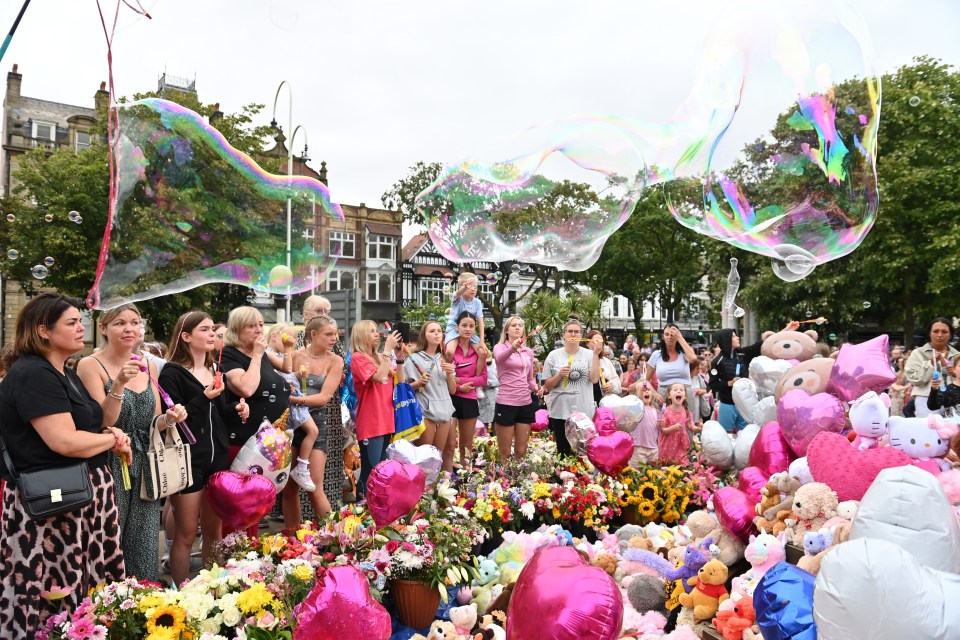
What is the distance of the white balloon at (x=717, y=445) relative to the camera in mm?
6258

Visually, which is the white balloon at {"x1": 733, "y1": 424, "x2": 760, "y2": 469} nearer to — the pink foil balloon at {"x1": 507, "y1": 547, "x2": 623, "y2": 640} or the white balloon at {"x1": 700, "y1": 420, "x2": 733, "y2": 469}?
the white balloon at {"x1": 700, "y1": 420, "x2": 733, "y2": 469}

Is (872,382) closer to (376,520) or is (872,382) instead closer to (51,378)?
(376,520)

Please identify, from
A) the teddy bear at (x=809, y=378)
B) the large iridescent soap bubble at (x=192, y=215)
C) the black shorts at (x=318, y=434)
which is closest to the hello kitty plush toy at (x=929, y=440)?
the teddy bear at (x=809, y=378)

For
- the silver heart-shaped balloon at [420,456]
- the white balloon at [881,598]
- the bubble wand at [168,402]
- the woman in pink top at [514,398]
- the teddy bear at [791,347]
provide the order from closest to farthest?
the white balloon at [881,598] → the bubble wand at [168,402] → the silver heart-shaped balloon at [420,456] → the woman in pink top at [514,398] → the teddy bear at [791,347]

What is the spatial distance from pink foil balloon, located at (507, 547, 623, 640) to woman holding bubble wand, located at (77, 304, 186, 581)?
219cm

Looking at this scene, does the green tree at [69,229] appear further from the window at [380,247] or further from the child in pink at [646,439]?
the window at [380,247]

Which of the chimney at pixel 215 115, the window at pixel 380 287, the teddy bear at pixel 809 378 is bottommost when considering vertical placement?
the teddy bear at pixel 809 378

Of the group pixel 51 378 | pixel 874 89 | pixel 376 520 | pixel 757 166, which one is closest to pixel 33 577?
pixel 51 378

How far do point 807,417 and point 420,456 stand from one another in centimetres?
258

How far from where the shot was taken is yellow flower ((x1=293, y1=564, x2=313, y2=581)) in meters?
3.19

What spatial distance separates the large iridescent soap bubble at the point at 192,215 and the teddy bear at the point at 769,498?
158 inches

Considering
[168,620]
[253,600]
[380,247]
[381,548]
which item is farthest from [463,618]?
[380,247]

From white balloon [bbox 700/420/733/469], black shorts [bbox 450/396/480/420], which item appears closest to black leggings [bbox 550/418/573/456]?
black shorts [bbox 450/396/480/420]

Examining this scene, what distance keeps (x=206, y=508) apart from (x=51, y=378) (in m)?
1.54
